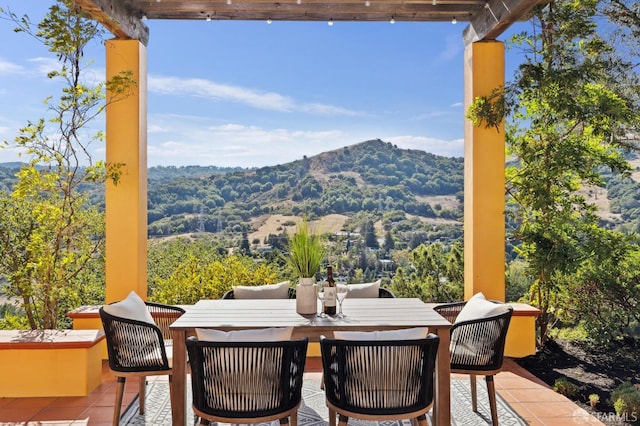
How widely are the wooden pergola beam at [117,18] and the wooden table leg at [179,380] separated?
270cm

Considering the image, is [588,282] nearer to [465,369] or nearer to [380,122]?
[465,369]

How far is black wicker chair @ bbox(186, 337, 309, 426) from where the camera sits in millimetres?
2320

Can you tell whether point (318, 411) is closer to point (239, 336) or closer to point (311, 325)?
point (311, 325)

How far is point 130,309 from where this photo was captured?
3213mm

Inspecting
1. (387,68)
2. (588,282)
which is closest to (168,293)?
(588,282)

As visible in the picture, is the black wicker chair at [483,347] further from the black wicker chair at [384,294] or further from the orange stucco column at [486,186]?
the orange stucco column at [486,186]

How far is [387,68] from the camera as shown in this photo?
8.66 metres

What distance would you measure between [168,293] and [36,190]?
5.44 ft

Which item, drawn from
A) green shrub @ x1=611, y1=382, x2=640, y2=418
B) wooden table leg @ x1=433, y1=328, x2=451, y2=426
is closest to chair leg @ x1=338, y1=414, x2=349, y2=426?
wooden table leg @ x1=433, y1=328, x2=451, y2=426

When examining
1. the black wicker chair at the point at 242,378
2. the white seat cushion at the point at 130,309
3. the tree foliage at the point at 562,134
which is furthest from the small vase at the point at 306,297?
the tree foliage at the point at 562,134

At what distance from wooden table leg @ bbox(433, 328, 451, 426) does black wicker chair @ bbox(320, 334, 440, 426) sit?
0.50 meters

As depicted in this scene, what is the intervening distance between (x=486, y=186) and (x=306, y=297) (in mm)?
2466

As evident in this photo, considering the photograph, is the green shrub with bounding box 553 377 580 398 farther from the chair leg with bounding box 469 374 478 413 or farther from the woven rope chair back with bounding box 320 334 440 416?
the woven rope chair back with bounding box 320 334 440 416

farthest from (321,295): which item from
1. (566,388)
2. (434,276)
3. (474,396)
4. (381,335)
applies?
(434,276)
